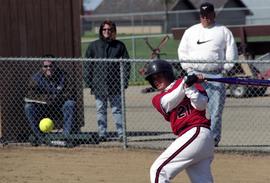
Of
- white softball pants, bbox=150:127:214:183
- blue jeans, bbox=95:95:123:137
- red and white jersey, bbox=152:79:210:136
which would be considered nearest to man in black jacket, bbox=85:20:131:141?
blue jeans, bbox=95:95:123:137

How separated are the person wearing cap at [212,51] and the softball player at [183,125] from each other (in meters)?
3.50

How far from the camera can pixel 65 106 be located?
1059 cm

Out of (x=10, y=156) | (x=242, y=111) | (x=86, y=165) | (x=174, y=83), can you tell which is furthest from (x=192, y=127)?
(x=242, y=111)

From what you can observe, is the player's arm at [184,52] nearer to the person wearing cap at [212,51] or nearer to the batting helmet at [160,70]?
the person wearing cap at [212,51]

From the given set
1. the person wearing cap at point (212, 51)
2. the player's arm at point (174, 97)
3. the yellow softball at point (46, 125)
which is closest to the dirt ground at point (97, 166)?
the yellow softball at point (46, 125)

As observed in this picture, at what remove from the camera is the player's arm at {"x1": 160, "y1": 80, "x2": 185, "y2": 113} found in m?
5.81

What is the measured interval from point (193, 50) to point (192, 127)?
3.90 m

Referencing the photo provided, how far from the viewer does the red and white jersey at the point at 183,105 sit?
5.80 metres

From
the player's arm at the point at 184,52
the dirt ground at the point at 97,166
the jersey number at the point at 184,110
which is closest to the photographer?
the jersey number at the point at 184,110

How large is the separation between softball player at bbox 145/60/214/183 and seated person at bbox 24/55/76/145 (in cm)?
478

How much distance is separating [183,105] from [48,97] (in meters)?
4.98

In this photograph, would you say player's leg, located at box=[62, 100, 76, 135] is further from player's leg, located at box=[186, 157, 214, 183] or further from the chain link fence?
player's leg, located at box=[186, 157, 214, 183]

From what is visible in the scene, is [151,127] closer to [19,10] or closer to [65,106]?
[65,106]

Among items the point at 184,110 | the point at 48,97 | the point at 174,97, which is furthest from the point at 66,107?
the point at 174,97
